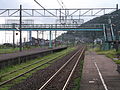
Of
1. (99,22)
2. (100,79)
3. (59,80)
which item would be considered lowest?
(59,80)

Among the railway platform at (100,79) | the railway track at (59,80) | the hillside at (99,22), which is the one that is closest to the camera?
the railway platform at (100,79)

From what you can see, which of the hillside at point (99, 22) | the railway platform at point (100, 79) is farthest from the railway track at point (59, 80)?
the hillside at point (99, 22)

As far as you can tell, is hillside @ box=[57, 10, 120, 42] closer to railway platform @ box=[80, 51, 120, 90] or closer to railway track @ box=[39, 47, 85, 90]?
railway platform @ box=[80, 51, 120, 90]

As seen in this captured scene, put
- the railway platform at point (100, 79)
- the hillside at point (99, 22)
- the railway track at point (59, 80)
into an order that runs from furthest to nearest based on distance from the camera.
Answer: the hillside at point (99, 22) < the railway track at point (59, 80) < the railway platform at point (100, 79)

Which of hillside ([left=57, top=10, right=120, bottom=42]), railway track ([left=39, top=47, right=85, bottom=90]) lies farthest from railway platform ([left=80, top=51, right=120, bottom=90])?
hillside ([left=57, top=10, right=120, bottom=42])

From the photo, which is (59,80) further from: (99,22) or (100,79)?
(99,22)

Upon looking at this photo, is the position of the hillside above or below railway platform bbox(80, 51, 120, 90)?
above

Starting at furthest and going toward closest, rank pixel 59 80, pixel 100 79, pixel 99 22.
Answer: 1. pixel 99 22
2. pixel 59 80
3. pixel 100 79

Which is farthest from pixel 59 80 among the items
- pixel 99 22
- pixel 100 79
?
pixel 99 22

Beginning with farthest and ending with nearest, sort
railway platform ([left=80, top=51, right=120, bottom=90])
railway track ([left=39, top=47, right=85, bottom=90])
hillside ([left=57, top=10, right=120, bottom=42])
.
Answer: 1. hillside ([left=57, top=10, right=120, bottom=42])
2. railway track ([left=39, top=47, right=85, bottom=90])
3. railway platform ([left=80, top=51, right=120, bottom=90])

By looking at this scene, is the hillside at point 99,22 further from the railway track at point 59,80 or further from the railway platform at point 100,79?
the railway track at point 59,80

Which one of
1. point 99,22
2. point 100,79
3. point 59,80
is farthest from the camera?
point 99,22

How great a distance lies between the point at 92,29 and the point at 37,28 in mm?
12097

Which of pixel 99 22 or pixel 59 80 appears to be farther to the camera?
pixel 99 22
